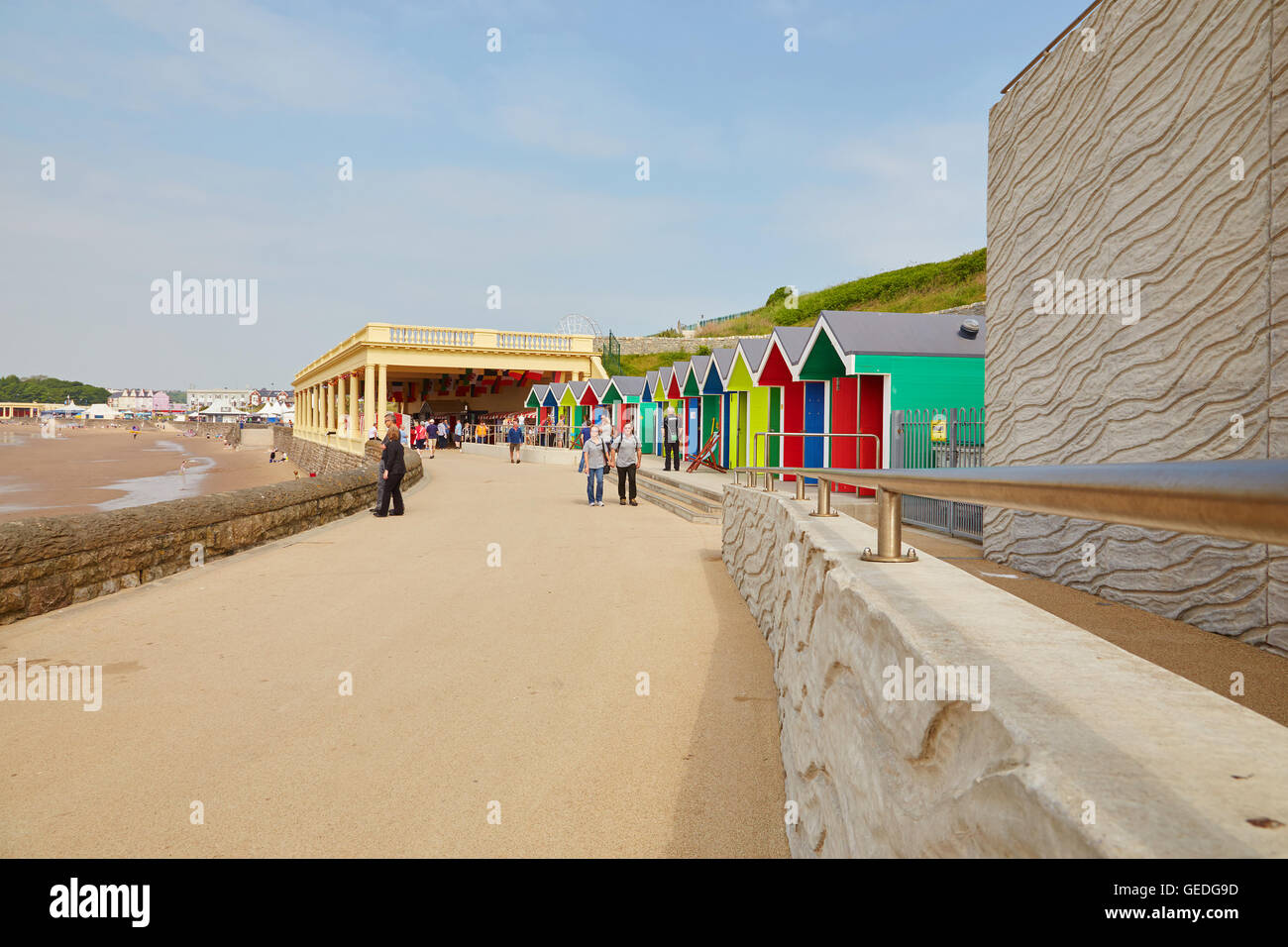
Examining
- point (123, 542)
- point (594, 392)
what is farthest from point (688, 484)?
point (594, 392)

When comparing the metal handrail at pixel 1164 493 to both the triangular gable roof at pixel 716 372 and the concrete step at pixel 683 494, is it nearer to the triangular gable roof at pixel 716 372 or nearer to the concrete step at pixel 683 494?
the concrete step at pixel 683 494

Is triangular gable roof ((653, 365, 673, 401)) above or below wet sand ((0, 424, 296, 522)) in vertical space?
above

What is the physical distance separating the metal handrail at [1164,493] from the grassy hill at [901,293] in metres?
35.1

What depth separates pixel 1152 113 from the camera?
659cm

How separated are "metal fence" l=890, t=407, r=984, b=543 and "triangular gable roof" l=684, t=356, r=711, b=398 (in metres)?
11.9

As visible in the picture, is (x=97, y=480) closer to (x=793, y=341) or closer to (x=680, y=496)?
(x=680, y=496)

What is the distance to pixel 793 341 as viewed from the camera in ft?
59.7

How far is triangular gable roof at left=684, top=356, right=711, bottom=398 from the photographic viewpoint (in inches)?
1014

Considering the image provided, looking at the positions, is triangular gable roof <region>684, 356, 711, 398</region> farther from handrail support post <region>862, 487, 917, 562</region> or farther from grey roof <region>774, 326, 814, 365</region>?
handrail support post <region>862, 487, 917, 562</region>

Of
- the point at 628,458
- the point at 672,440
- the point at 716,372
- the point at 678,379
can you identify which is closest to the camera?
the point at 628,458

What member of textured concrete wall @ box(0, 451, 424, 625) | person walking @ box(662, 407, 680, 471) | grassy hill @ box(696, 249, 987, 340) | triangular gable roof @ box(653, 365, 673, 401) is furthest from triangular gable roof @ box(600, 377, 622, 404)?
textured concrete wall @ box(0, 451, 424, 625)

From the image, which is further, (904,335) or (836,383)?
(836,383)

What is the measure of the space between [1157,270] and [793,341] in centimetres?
1180
